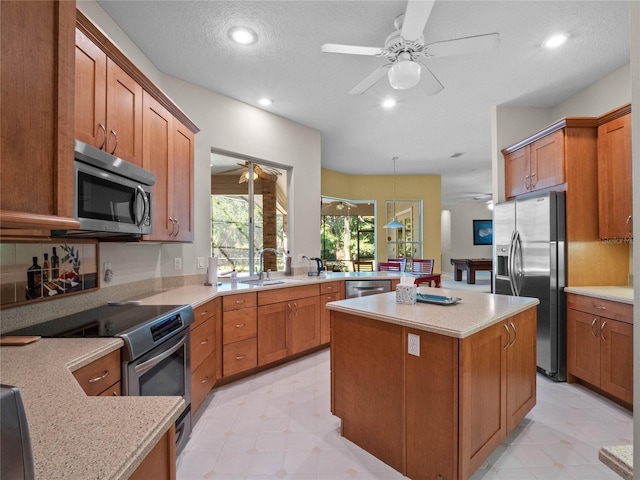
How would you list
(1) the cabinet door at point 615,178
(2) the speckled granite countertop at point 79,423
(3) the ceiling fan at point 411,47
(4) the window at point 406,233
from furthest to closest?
(4) the window at point 406,233
(1) the cabinet door at point 615,178
(3) the ceiling fan at point 411,47
(2) the speckled granite countertop at point 79,423

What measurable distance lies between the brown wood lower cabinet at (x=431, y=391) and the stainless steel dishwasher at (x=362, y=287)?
1.82 metres

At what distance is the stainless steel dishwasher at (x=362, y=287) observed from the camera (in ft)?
12.6

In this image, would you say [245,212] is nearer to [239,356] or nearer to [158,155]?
[158,155]

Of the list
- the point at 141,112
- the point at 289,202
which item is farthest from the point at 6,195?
the point at 289,202

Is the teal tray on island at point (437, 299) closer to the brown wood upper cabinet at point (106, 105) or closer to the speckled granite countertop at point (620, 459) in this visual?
the speckled granite countertop at point (620, 459)

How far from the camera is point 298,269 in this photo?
4133mm

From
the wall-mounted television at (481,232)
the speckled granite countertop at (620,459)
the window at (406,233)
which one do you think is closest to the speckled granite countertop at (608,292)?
the speckled granite countertop at (620,459)

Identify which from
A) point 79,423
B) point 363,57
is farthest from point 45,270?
point 363,57

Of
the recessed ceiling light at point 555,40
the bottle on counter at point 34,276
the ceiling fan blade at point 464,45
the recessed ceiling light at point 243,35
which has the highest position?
the recessed ceiling light at point 555,40

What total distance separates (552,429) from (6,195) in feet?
10.2

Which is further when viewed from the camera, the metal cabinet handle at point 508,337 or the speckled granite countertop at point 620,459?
the metal cabinet handle at point 508,337

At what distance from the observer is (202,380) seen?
7.59ft

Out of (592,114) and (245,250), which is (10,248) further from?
(592,114)

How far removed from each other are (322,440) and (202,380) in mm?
996
